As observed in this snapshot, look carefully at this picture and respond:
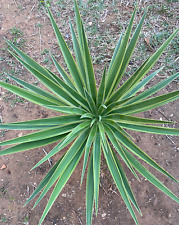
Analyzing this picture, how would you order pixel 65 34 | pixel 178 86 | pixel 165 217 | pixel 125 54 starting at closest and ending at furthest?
pixel 125 54 → pixel 165 217 → pixel 178 86 → pixel 65 34

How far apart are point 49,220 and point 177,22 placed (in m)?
3.11

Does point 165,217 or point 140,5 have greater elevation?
point 140,5

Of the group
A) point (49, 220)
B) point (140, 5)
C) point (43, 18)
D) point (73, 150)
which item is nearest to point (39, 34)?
point (43, 18)

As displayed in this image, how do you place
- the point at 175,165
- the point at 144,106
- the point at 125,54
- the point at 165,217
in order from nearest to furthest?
the point at 144,106
the point at 125,54
the point at 165,217
the point at 175,165

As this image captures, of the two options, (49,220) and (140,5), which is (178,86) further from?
(49,220)

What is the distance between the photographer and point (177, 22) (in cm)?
324

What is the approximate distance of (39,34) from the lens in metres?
3.28

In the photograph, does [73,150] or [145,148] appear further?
[145,148]

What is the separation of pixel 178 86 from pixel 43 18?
7.25 ft

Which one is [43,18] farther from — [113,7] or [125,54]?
[125,54]

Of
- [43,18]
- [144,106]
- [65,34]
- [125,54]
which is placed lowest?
[144,106]

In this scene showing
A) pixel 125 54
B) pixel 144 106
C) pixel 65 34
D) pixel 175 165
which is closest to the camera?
pixel 144 106

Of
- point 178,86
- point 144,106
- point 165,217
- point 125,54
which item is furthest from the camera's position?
point 178,86

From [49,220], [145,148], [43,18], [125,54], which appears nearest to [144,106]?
[125,54]
